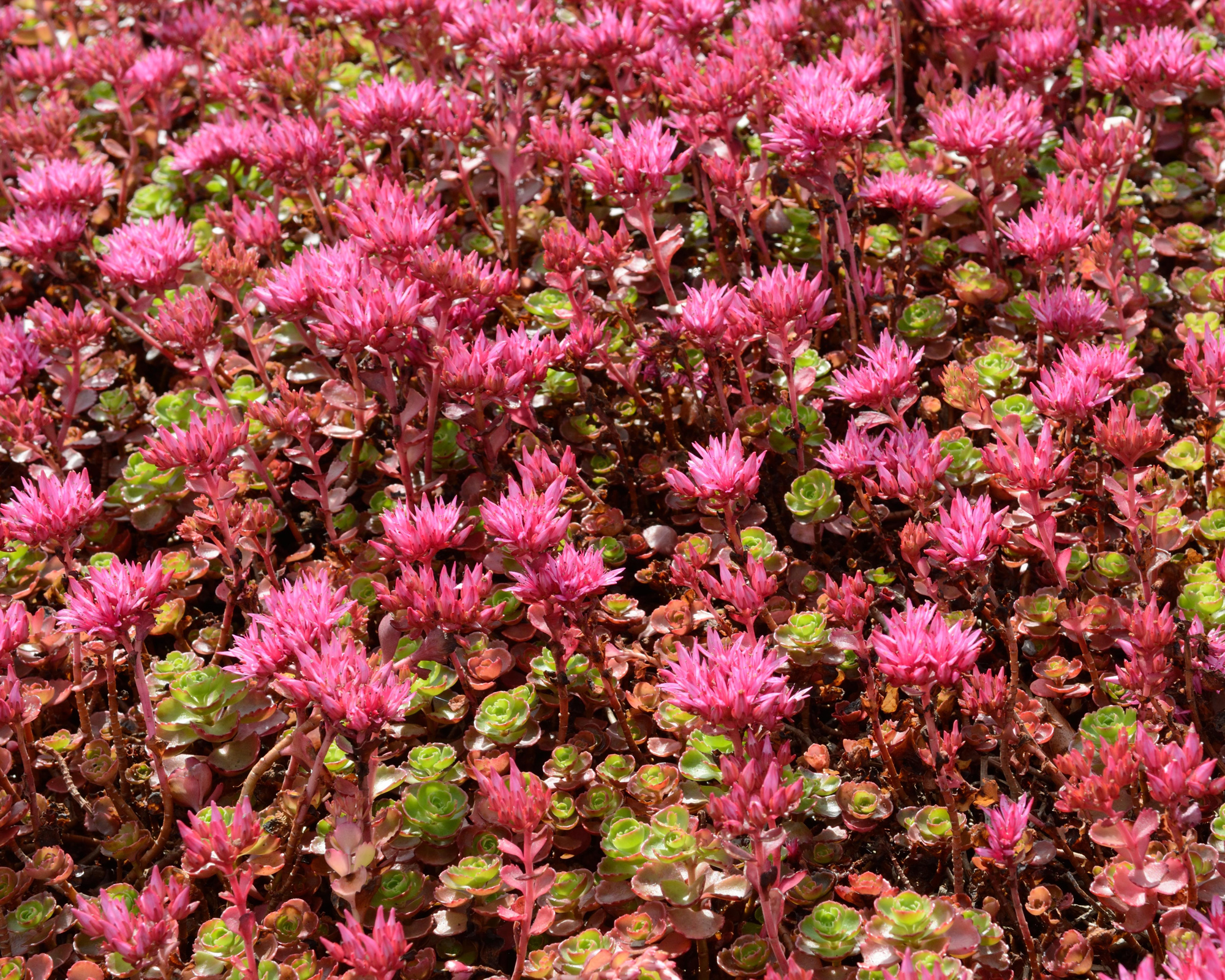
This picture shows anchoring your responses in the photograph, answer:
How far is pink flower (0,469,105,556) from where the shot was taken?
2260 millimetres

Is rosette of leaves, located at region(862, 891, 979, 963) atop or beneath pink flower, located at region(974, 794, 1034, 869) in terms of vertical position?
beneath

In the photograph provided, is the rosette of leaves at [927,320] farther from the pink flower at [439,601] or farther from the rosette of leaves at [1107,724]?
the pink flower at [439,601]

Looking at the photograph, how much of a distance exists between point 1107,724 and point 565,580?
103 centimetres

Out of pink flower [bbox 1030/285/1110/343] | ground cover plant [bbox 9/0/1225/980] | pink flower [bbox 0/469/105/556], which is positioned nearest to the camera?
ground cover plant [bbox 9/0/1225/980]

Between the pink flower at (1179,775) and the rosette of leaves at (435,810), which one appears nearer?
the pink flower at (1179,775)

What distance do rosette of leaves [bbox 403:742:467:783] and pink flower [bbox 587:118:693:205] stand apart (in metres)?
1.23

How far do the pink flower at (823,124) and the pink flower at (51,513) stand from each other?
62.5 inches

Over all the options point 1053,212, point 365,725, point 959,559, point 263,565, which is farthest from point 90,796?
point 1053,212

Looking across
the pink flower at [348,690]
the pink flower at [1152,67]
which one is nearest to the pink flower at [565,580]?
the pink flower at [348,690]

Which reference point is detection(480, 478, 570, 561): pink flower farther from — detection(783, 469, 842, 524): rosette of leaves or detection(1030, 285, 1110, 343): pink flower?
detection(1030, 285, 1110, 343): pink flower

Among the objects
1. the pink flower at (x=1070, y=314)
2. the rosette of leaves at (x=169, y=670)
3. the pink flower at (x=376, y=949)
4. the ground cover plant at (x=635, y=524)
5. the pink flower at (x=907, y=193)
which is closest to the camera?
the pink flower at (x=376, y=949)

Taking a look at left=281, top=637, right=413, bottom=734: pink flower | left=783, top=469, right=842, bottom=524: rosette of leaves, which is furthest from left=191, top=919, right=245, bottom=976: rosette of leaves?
left=783, top=469, right=842, bottom=524: rosette of leaves

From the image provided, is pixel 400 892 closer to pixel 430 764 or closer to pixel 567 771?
pixel 430 764

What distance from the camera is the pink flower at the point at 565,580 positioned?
202cm
